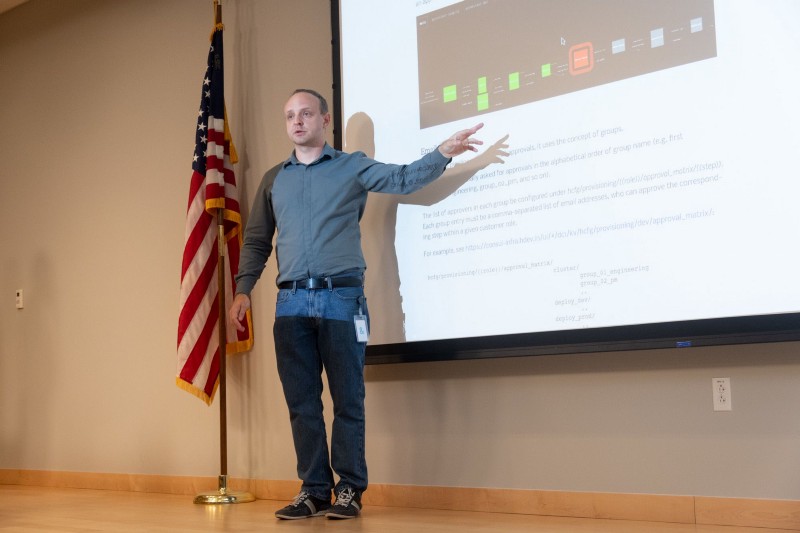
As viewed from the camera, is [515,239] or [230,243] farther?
[230,243]

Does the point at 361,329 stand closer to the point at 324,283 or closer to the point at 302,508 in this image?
the point at 324,283

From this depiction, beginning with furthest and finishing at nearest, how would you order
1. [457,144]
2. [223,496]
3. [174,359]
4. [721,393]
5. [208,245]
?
1. [174,359]
2. [208,245]
3. [223,496]
4. [457,144]
5. [721,393]

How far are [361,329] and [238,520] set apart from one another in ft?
2.59

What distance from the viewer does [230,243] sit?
4.14 m

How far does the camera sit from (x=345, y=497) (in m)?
3.02

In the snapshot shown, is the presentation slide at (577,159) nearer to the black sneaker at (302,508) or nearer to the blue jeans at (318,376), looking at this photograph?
the blue jeans at (318,376)

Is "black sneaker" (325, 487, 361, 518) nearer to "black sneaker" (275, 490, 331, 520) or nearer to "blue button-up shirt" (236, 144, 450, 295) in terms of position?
"black sneaker" (275, 490, 331, 520)

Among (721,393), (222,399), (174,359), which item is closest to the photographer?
(721,393)

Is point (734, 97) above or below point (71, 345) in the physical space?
above

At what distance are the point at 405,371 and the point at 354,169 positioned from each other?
0.80m

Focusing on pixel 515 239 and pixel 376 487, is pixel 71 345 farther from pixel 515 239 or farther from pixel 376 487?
pixel 515 239

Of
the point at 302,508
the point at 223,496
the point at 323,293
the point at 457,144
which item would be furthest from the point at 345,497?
the point at 457,144

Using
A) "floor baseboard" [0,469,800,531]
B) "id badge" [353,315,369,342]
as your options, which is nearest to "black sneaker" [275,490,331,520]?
"floor baseboard" [0,469,800,531]

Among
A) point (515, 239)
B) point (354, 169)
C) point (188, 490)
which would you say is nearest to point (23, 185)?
point (188, 490)
